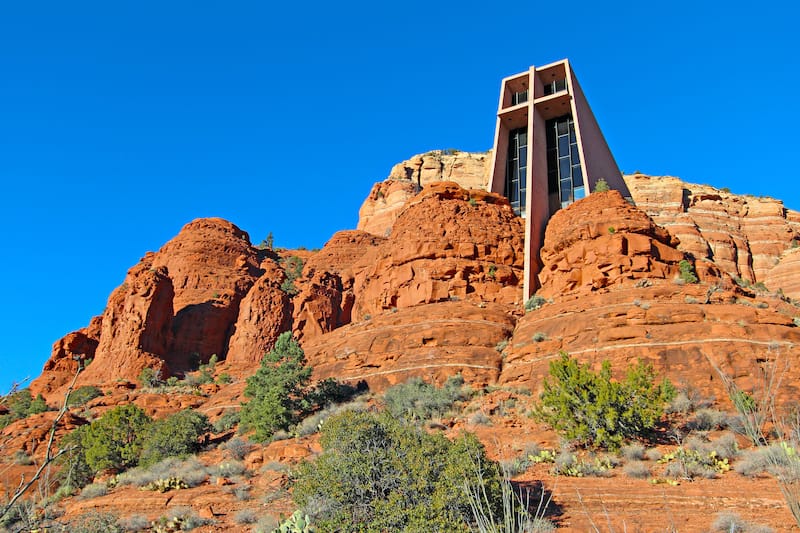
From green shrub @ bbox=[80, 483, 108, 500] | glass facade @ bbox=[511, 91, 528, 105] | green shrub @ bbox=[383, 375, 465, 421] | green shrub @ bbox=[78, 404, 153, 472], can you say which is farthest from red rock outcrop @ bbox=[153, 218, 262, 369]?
glass facade @ bbox=[511, 91, 528, 105]

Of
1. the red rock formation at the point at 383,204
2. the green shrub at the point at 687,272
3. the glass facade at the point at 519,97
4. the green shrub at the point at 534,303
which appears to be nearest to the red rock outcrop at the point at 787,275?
the glass facade at the point at 519,97

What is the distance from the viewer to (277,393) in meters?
21.7

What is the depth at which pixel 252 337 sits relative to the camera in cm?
3941

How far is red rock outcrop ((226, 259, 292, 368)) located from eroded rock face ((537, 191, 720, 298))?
1796 cm

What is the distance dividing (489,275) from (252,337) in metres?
16.8

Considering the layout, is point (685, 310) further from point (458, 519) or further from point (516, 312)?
point (458, 519)

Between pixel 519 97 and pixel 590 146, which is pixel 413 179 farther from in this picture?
pixel 590 146

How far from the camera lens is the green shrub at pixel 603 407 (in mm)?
14953

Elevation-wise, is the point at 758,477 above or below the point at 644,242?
below

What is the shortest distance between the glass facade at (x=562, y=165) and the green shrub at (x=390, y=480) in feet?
89.6

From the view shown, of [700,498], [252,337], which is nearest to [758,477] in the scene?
[700,498]

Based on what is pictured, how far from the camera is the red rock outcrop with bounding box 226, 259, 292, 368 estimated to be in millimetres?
38875

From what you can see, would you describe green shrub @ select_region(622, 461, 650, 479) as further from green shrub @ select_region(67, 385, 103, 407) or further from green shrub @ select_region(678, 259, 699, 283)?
green shrub @ select_region(67, 385, 103, 407)

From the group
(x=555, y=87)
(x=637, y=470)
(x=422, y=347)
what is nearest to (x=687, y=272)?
(x=422, y=347)
